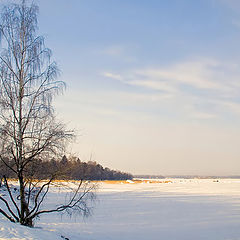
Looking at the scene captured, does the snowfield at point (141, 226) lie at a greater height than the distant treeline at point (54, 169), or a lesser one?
lesser

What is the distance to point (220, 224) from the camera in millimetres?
14609

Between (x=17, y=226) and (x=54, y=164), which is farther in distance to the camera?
(x=54, y=164)

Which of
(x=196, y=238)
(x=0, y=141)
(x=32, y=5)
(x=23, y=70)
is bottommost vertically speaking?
(x=196, y=238)

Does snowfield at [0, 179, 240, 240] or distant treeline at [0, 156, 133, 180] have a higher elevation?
distant treeline at [0, 156, 133, 180]

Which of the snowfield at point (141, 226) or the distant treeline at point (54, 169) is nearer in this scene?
the distant treeline at point (54, 169)

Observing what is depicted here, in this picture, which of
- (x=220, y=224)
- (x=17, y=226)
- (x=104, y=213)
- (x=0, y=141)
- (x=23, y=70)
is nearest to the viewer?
(x=17, y=226)

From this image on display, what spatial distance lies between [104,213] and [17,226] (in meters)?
9.54

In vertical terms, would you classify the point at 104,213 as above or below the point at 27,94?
below

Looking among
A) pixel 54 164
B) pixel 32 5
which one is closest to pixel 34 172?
pixel 54 164

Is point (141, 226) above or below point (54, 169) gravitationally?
below

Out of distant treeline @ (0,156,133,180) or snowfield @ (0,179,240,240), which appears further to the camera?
snowfield @ (0,179,240,240)

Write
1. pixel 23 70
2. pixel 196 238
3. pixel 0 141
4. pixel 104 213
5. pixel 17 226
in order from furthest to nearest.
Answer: pixel 104 213 → pixel 196 238 → pixel 23 70 → pixel 0 141 → pixel 17 226

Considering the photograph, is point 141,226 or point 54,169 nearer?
point 54,169

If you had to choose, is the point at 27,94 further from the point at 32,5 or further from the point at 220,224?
the point at 220,224
